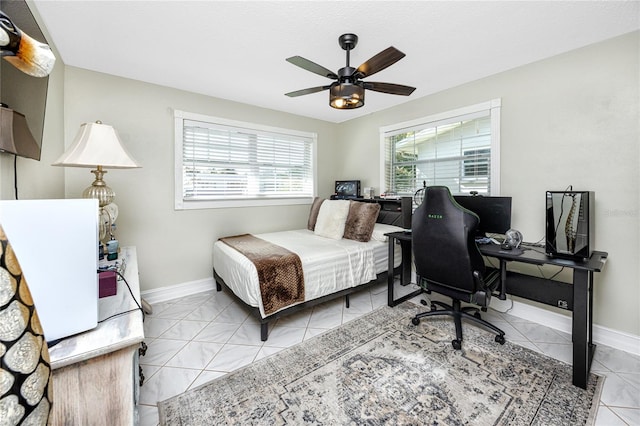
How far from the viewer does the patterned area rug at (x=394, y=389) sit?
148cm

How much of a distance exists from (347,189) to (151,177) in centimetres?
262

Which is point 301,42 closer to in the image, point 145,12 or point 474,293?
point 145,12

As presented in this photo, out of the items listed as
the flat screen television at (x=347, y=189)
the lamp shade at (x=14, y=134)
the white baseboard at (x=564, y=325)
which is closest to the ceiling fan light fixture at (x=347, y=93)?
the lamp shade at (x=14, y=134)

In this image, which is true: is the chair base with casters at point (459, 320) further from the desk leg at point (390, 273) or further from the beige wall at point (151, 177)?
the beige wall at point (151, 177)

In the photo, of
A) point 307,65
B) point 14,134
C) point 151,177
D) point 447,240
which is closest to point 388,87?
point 307,65

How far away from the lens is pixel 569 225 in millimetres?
1905

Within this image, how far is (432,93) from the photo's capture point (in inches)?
128

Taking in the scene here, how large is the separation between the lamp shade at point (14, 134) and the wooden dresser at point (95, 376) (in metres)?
0.87

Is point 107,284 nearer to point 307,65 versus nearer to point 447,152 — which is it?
point 307,65

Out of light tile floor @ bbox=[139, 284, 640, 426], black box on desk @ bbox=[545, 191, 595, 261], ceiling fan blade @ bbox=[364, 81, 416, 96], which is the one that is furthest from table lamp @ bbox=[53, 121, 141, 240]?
black box on desk @ bbox=[545, 191, 595, 261]

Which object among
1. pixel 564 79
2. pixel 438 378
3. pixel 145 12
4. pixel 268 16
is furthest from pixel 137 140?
pixel 564 79

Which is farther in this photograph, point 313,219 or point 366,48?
point 313,219

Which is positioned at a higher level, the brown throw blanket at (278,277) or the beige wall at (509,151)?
the beige wall at (509,151)

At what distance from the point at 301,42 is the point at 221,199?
209 cm
